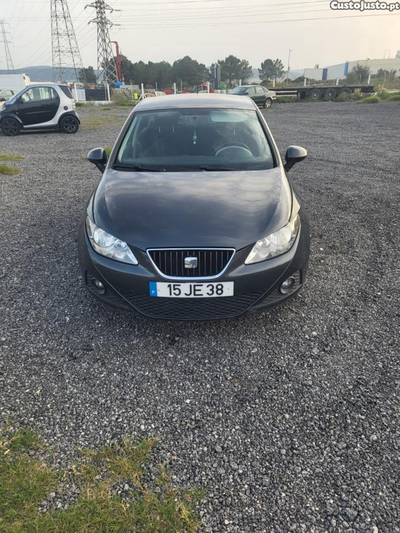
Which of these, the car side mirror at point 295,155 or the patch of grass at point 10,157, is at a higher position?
the car side mirror at point 295,155

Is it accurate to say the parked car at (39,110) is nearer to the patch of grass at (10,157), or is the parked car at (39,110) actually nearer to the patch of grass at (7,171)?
the patch of grass at (10,157)

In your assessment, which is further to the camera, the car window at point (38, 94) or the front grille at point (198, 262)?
the car window at point (38, 94)

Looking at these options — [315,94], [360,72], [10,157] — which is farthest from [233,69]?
[10,157]

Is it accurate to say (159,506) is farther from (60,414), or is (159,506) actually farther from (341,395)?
(341,395)

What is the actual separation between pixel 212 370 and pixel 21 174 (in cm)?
690

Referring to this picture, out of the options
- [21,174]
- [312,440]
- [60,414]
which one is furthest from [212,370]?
[21,174]

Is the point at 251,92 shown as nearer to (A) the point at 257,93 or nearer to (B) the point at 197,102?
(A) the point at 257,93

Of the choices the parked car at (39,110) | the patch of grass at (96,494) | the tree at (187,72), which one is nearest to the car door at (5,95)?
the parked car at (39,110)

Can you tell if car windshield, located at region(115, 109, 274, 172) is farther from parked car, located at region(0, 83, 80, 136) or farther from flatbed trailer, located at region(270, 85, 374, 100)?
flatbed trailer, located at region(270, 85, 374, 100)

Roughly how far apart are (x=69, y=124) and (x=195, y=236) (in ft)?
43.2

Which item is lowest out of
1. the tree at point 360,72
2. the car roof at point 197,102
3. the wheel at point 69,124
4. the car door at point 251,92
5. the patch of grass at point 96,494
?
the patch of grass at point 96,494

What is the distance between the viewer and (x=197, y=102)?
4285 mm

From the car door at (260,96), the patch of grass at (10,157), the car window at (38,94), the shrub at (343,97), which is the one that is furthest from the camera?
the shrub at (343,97)

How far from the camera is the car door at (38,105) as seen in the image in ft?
43.0
